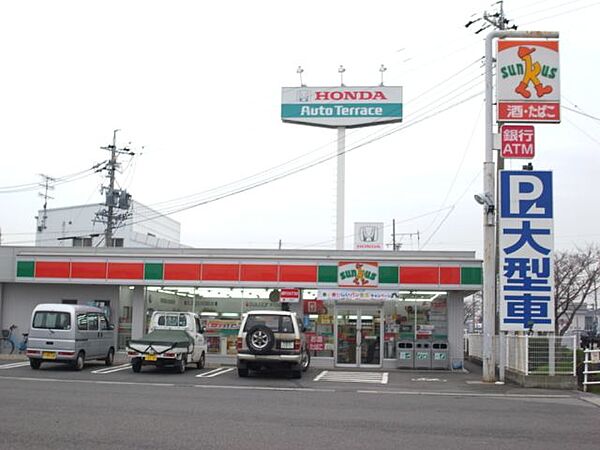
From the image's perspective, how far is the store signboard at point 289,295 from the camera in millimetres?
27844

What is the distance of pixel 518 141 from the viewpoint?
72.4 ft

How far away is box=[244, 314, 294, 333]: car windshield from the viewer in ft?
70.0

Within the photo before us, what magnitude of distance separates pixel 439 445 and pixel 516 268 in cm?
1225

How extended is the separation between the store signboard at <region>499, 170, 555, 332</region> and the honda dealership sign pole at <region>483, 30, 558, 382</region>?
1.12ft

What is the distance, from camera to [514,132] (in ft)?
72.7

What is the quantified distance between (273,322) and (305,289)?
657 cm

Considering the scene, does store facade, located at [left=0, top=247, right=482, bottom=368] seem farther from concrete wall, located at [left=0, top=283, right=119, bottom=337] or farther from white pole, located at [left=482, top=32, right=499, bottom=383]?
white pole, located at [left=482, top=32, right=499, bottom=383]

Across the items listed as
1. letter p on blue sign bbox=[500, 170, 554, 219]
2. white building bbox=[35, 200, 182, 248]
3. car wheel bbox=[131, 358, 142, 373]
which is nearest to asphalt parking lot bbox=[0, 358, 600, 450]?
car wheel bbox=[131, 358, 142, 373]

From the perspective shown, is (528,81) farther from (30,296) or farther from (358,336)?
(30,296)

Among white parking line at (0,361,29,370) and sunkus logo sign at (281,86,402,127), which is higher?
sunkus logo sign at (281,86,402,127)

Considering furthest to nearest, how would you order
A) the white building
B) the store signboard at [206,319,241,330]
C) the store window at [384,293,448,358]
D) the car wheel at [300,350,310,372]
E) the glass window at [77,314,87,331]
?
the white building < the store signboard at [206,319,241,330] < the store window at [384,293,448,358] < the car wheel at [300,350,310,372] < the glass window at [77,314,87,331]

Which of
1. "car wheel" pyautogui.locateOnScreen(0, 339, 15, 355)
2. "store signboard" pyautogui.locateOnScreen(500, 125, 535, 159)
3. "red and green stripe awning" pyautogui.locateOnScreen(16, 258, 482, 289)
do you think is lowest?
"car wheel" pyautogui.locateOnScreen(0, 339, 15, 355)

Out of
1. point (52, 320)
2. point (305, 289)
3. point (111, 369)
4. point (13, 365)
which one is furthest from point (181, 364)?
point (305, 289)

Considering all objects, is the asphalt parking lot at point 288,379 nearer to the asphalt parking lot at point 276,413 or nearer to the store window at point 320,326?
the asphalt parking lot at point 276,413
